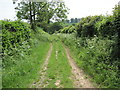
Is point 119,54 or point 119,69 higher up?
point 119,54

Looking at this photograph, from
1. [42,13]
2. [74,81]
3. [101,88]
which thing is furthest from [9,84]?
[42,13]

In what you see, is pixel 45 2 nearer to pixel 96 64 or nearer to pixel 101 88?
pixel 96 64

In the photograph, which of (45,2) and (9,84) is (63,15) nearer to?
(45,2)

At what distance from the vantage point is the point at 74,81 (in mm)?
6402

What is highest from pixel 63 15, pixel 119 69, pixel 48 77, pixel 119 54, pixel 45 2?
pixel 45 2

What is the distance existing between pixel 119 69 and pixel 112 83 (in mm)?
1250

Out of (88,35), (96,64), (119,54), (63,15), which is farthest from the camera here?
(63,15)

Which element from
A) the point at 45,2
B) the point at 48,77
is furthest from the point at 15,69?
the point at 45,2

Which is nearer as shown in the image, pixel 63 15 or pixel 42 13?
pixel 42 13

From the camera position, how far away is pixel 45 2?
26.5 metres

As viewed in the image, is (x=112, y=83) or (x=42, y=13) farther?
(x=42, y=13)

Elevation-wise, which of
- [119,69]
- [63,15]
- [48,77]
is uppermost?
[63,15]

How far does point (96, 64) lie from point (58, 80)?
2.95 metres

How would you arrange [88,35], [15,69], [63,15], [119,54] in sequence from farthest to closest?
[63,15]
[88,35]
[15,69]
[119,54]
